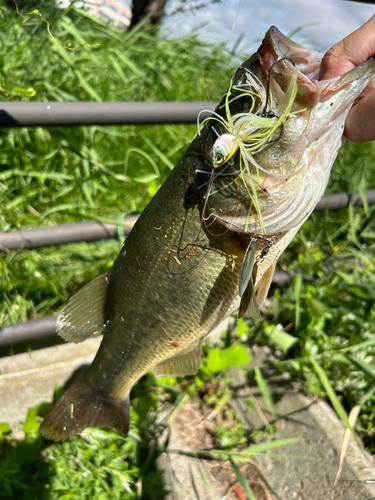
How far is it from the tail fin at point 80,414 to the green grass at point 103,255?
14.2 inches

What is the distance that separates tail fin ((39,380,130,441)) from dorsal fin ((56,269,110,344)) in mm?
304

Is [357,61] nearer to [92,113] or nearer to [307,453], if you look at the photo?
[92,113]

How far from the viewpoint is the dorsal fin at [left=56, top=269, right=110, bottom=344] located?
1373 mm

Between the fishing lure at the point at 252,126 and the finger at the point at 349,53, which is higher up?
the finger at the point at 349,53

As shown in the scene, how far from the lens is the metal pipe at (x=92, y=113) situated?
52.4 inches

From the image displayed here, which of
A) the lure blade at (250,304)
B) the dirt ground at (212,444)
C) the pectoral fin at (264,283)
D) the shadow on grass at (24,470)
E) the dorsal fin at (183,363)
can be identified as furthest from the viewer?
the dirt ground at (212,444)

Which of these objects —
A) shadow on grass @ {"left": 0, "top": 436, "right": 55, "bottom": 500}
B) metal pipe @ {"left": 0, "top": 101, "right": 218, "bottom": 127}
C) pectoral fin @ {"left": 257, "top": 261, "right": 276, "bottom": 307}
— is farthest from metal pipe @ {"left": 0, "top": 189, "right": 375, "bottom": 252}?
shadow on grass @ {"left": 0, "top": 436, "right": 55, "bottom": 500}

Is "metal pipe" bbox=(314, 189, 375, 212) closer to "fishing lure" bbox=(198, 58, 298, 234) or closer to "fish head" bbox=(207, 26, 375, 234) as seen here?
"fish head" bbox=(207, 26, 375, 234)

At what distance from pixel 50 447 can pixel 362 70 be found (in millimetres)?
2092

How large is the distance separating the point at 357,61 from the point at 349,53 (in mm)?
34

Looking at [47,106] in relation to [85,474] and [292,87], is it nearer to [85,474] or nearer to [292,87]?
[292,87]

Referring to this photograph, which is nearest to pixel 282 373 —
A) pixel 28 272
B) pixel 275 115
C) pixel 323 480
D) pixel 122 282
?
pixel 323 480

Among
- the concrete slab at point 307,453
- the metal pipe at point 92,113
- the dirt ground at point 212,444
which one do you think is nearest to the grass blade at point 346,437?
the concrete slab at point 307,453

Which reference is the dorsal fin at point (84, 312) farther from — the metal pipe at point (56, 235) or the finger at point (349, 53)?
the finger at point (349, 53)
